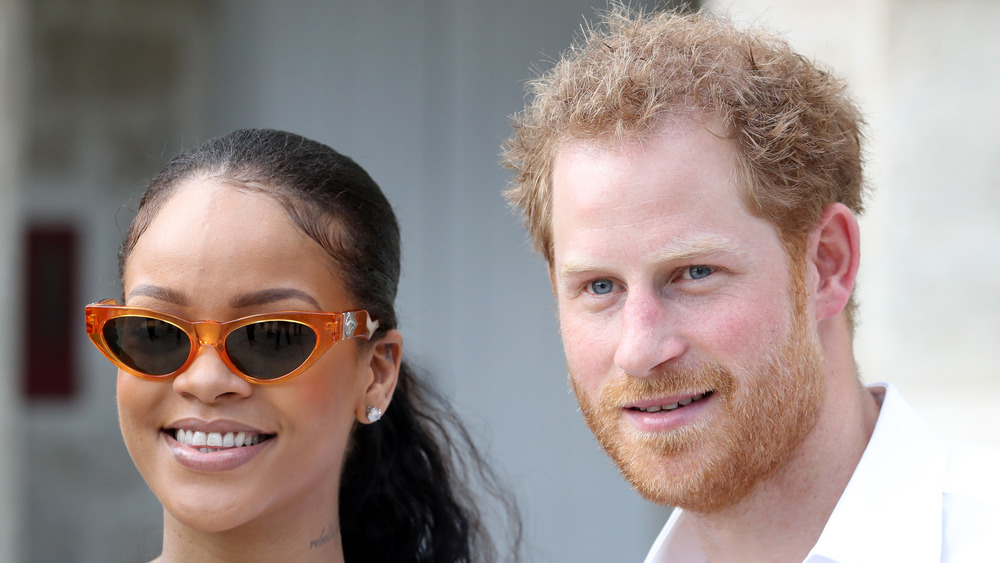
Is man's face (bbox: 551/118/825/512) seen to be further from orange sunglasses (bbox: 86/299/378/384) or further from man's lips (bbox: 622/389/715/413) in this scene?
orange sunglasses (bbox: 86/299/378/384)

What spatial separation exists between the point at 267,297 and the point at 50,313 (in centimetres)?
298

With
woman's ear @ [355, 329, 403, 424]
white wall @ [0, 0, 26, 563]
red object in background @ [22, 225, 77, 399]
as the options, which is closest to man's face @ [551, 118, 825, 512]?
woman's ear @ [355, 329, 403, 424]

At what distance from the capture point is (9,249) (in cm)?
406

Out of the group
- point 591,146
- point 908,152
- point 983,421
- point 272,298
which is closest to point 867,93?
point 908,152

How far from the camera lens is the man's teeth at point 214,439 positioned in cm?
197

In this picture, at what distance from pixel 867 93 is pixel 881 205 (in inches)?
16.1

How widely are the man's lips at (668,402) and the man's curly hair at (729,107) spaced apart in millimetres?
363

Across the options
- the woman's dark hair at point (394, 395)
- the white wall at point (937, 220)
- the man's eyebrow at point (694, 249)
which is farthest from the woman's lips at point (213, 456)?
the white wall at point (937, 220)

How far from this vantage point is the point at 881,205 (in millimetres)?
3471

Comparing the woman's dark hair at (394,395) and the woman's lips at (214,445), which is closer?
the woman's lips at (214,445)

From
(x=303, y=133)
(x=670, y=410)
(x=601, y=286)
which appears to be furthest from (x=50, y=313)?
(x=670, y=410)

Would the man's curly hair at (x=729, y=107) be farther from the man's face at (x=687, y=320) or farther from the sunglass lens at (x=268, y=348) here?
the sunglass lens at (x=268, y=348)

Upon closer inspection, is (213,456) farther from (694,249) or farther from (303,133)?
(303,133)

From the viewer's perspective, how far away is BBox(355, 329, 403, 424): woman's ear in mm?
2209
